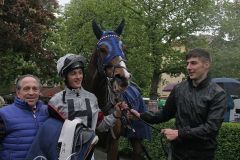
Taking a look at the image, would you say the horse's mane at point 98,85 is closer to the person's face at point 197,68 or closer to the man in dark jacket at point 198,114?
the man in dark jacket at point 198,114

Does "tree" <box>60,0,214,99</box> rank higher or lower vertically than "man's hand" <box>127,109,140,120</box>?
higher

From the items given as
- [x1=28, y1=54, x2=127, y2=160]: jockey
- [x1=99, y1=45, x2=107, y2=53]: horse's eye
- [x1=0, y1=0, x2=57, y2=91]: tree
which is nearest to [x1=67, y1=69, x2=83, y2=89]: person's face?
[x1=28, y1=54, x2=127, y2=160]: jockey

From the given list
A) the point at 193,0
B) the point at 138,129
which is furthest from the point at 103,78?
the point at 193,0

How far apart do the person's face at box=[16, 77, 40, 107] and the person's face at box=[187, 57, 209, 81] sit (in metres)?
1.46

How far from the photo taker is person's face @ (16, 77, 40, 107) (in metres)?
3.91

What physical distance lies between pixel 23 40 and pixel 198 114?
12085mm

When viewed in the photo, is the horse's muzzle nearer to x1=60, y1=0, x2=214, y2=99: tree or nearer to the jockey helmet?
the jockey helmet

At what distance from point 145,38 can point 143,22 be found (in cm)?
104

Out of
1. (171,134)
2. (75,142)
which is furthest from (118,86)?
(75,142)

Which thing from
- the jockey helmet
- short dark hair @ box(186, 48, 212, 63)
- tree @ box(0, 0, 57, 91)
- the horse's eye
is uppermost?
tree @ box(0, 0, 57, 91)

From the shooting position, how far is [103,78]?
18.6 feet

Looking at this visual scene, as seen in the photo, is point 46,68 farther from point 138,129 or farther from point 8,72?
point 138,129

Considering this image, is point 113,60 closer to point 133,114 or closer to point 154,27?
point 133,114

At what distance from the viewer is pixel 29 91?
3.93 metres
